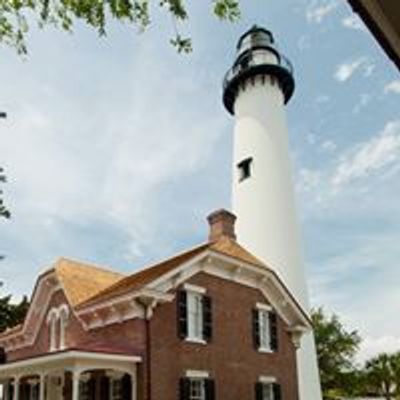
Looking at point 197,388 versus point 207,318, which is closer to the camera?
point 197,388

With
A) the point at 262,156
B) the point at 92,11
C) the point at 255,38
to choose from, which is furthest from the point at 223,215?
the point at 92,11

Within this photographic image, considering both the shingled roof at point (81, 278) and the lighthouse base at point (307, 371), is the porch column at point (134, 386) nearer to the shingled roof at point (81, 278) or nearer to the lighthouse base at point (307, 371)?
the shingled roof at point (81, 278)

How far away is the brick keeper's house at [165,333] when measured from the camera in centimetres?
1725

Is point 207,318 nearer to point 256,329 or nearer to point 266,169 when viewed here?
point 256,329

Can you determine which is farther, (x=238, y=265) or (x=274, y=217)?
(x=274, y=217)

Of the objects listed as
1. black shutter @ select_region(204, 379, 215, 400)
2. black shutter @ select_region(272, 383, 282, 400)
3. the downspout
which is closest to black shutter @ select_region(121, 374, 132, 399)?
the downspout

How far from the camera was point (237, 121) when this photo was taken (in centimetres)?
3105

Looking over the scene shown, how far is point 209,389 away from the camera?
61.3ft

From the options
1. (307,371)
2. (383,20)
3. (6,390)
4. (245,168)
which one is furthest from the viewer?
(245,168)

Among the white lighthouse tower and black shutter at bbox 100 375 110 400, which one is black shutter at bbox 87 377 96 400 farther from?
the white lighthouse tower

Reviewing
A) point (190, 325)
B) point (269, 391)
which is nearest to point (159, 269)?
point (190, 325)

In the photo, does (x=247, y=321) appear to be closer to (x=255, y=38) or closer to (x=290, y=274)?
(x=290, y=274)

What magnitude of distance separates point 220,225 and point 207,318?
533 centimetres

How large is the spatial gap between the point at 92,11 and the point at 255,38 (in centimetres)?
2870
